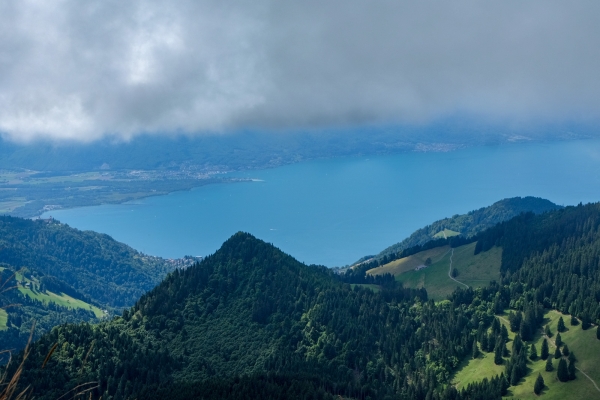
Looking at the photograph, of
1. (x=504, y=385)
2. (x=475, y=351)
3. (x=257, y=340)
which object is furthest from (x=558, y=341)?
(x=257, y=340)

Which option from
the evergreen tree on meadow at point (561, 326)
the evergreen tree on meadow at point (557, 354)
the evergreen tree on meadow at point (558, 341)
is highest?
the evergreen tree on meadow at point (561, 326)

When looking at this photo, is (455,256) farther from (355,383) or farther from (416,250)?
(355,383)

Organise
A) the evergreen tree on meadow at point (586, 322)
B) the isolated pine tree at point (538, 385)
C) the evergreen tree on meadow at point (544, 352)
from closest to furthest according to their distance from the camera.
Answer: the isolated pine tree at point (538, 385), the evergreen tree on meadow at point (544, 352), the evergreen tree on meadow at point (586, 322)

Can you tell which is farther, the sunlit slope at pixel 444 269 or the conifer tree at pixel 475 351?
the sunlit slope at pixel 444 269

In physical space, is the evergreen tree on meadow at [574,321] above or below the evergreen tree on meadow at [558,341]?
above

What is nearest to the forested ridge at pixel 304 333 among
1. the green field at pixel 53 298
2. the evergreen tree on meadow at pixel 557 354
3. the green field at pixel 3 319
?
the evergreen tree on meadow at pixel 557 354

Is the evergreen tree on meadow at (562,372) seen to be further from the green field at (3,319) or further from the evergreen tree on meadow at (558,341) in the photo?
the green field at (3,319)

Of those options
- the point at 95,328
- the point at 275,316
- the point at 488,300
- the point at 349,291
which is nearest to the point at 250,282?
the point at 275,316
